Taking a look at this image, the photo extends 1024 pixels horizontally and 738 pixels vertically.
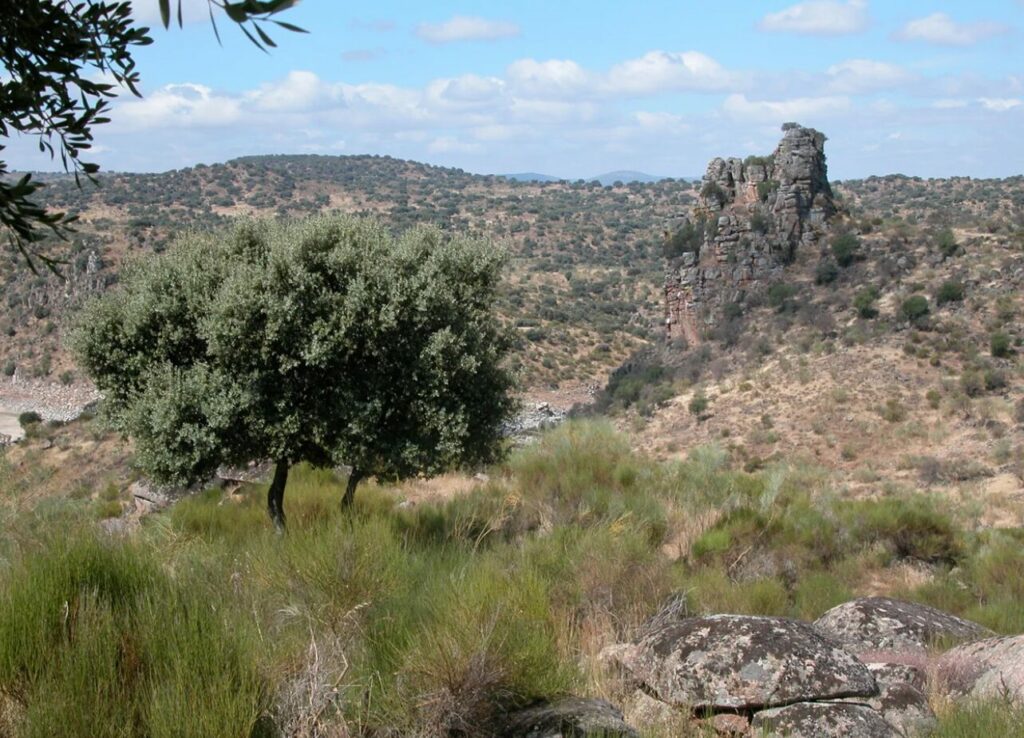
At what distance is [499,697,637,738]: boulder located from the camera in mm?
4730

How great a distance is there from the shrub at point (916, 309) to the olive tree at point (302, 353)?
23604 millimetres

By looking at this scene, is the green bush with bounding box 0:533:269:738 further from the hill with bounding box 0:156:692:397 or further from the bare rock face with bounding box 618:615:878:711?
the hill with bounding box 0:156:692:397

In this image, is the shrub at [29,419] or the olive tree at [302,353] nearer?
the olive tree at [302,353]

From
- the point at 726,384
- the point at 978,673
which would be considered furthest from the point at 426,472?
the point at 726,384

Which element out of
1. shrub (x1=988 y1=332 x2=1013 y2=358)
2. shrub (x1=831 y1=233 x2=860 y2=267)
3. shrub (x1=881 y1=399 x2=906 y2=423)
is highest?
shrub (x1=831 y1=233 x2=860 y2=267)

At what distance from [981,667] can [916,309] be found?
91.3 feet

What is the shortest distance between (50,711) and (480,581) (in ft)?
7.49

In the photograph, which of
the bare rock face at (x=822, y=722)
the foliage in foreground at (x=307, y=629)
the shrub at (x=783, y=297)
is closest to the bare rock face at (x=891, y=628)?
the foliage in foreground at (x=307, y=629)

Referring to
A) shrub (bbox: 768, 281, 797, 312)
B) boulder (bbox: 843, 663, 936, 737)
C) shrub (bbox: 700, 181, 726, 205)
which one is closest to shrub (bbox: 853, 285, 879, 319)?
shrub (bbox: 768, 281, 797, 312)

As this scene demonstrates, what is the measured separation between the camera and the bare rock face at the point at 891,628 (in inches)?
344

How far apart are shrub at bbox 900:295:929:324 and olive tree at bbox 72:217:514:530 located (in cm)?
2360

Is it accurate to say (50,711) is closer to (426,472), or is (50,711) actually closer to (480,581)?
(480,581)

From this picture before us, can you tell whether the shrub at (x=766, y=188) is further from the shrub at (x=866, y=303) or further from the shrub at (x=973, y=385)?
the shrub at (x=973, y=385)

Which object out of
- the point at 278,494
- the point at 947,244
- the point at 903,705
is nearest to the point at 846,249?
the point at 947,244
